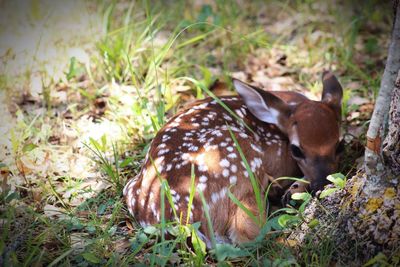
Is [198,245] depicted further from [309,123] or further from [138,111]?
[138,111]

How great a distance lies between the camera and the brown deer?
3373 mm

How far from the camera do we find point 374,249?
287 centimetres

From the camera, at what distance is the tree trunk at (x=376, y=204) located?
9.43 feet

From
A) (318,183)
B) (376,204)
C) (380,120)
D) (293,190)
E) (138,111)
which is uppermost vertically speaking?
(380,120)

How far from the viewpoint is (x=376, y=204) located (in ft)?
9.73

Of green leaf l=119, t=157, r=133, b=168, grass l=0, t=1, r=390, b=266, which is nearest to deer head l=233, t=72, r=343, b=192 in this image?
grass l=0, t=1, r=390, b=266

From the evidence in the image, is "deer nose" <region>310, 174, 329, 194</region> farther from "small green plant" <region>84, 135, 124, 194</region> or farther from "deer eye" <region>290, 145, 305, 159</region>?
"small green plant" <region>84, 135, 124, 194</region>

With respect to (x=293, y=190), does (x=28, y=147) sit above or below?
above

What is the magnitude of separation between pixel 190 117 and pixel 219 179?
772mm

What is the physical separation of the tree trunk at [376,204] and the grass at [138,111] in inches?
4.3

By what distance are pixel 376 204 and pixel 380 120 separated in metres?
0.43

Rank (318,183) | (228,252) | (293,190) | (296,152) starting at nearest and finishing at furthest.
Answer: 1. (228,252)
2. (318,183)
3. (293,190)
4. (296,152)

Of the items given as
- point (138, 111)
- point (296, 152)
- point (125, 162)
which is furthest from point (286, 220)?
point (138, 111)

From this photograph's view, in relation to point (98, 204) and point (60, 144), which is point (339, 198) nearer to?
point (98, 204)
